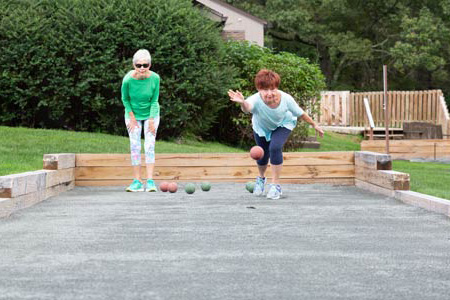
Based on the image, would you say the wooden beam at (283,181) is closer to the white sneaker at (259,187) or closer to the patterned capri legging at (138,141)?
the patterned capri legging at (138,141)

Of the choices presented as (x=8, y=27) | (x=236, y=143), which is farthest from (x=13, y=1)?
(x=236, y=143)

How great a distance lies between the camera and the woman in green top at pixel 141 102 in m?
9.95

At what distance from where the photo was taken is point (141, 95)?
33.0 ft

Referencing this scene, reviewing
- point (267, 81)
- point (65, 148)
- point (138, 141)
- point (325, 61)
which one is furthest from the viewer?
point (325, 61)

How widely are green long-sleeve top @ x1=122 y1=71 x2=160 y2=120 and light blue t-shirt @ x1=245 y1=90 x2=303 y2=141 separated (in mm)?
1441

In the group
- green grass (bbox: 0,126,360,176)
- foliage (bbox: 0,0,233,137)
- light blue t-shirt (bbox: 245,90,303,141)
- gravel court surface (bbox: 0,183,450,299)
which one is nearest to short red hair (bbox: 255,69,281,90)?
light blue t-shirt (bbox: 245,90,303,141)

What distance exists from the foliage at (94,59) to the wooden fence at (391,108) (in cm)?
1552

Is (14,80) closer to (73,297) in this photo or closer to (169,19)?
(169,19)

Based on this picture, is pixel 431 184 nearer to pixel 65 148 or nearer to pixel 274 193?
pixel 274 193

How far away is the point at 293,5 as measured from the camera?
4225 centimetres

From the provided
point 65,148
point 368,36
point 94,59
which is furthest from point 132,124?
point 368,36

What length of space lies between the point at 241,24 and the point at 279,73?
42.1 ft

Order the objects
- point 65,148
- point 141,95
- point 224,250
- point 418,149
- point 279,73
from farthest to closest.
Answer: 1. point 418,149
2. point 279,73
3. point 65,148
4. point 141,95
5. point 224,250

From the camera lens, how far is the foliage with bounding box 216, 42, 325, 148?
65.9ft
